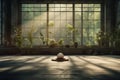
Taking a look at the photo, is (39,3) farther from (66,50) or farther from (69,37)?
(66,50)

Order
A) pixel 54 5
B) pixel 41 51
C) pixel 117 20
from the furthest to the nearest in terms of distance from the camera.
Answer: pixel 54 5 → pixel 117 20 → pixel 41 51

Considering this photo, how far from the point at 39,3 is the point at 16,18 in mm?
2041

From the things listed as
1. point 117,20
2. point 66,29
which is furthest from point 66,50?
point 117,20

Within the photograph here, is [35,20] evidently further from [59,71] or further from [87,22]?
[59,71]

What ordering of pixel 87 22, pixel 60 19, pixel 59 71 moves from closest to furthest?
pixel 59 71 → pixel 60 19 → pixel 87 22

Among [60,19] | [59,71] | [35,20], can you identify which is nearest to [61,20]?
[60,19]

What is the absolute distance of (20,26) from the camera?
806 inches

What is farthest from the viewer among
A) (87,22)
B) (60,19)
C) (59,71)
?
(87,22)

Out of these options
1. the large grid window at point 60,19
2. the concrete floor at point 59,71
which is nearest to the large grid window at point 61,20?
the large grid window at point 60,19

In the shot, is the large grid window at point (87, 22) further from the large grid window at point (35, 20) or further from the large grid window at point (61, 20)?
the large grid window at point (35, 20)

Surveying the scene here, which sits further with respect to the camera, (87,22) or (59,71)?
(87,22)

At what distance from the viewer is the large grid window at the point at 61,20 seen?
2078 cm

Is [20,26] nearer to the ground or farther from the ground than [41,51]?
farther from the ground

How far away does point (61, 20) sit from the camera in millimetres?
21062
